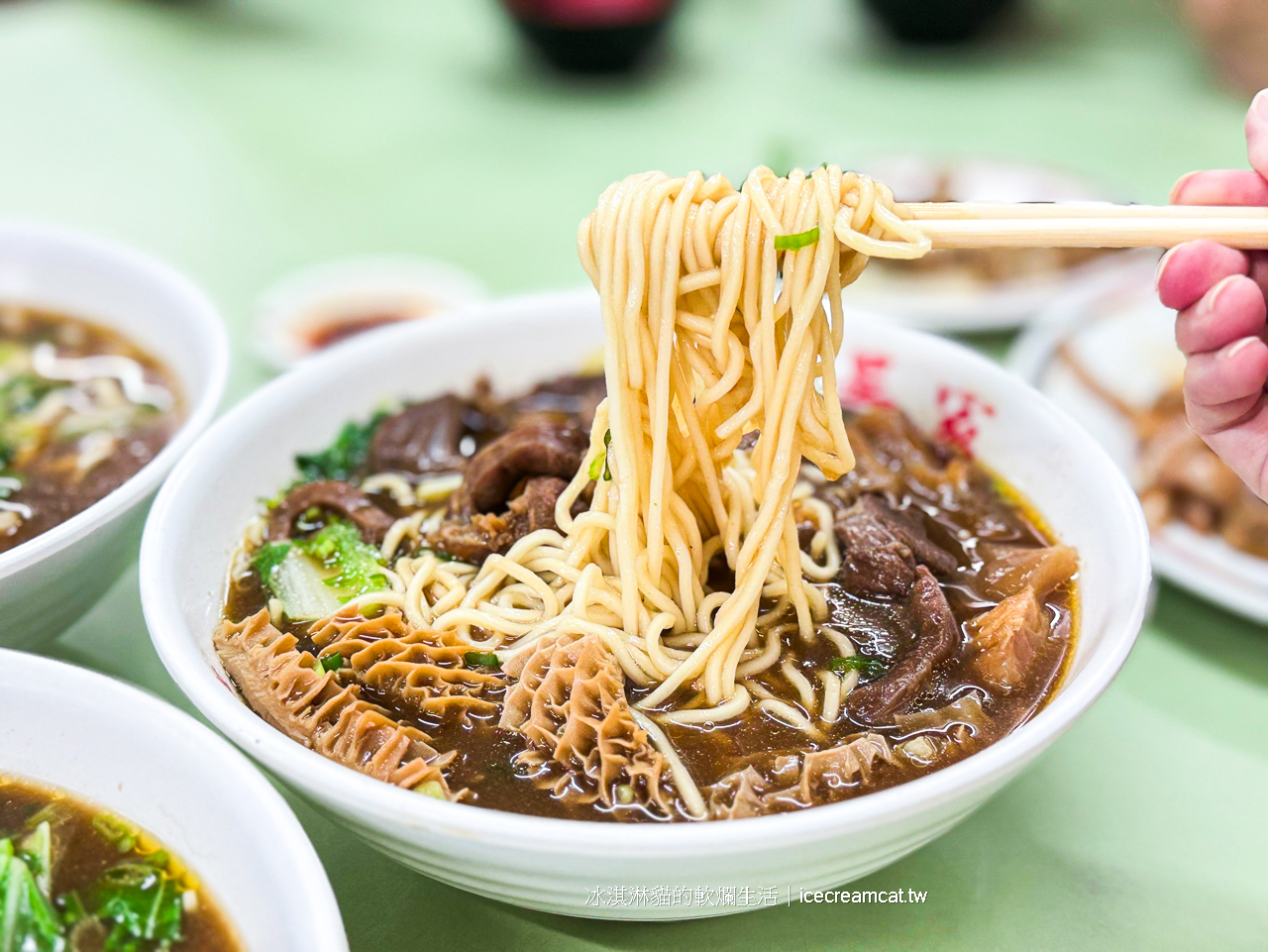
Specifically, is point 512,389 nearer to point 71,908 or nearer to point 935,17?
point 71,908

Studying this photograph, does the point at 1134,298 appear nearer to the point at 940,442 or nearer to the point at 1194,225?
the point at 940,442

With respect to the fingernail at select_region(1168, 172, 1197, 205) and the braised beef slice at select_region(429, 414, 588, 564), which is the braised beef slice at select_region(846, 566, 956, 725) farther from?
the fingernail at select_region(1168, 172, 1197, 205)

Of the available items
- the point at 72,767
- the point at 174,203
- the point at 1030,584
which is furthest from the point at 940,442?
the point at 174,203

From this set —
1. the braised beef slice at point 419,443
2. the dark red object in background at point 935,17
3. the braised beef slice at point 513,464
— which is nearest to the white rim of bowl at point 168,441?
the braised beef slice at point 419,443

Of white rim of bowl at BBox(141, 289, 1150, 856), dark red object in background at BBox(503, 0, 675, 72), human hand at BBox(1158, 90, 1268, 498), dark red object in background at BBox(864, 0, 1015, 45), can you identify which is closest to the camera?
white rim of bowl at BBox(141, 289, 1150, 856)

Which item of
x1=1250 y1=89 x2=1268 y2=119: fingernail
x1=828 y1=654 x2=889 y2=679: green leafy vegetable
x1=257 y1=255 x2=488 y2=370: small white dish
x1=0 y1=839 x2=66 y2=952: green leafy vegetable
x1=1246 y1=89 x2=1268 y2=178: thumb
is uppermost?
x1=1250 y1=89 x2=1268 y2=119: fingernail

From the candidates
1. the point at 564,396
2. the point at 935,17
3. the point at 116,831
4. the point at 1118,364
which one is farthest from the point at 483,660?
the point at 935,17

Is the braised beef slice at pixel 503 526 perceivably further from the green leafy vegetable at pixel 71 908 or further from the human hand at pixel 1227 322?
the human hand at pixel 1227 322

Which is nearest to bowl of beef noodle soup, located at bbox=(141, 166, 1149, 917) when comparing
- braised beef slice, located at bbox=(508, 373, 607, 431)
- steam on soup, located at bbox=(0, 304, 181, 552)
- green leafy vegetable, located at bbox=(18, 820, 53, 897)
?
braised beef slice, located at bbox=(508, 373, 607, 431)
